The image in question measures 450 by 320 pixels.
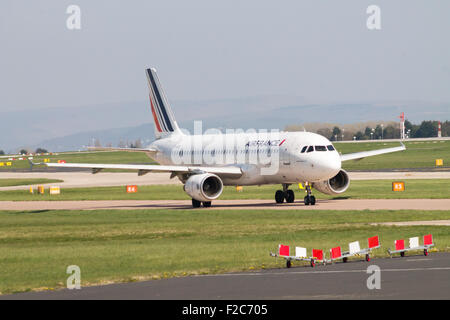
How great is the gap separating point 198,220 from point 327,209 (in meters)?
8.95

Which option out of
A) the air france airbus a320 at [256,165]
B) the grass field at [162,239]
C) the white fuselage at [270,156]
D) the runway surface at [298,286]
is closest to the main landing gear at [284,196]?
the air france airbus a320 at [256,165]

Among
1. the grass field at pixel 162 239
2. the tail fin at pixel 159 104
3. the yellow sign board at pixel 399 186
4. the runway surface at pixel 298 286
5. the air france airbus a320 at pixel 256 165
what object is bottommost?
the runway surface at pixel 298 286

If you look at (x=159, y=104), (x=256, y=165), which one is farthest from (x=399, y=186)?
(x=159, y=104)

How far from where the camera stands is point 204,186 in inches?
2285

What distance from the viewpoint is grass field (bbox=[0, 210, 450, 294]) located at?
26.6 m

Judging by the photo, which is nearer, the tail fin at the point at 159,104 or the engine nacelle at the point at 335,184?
the engine nacelle at the point at 335,184

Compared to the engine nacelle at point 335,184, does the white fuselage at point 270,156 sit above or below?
above

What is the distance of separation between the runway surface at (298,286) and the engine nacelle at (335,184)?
109 feet

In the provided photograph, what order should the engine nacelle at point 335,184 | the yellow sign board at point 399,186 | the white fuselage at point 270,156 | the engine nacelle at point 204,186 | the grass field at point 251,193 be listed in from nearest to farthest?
the white fuselage at point 270,156 → the engine nacelle at point 204,186 → the engine nacelle at point 335,184 → the grass field at point 251,193 → the yellow sign board at point 399,186

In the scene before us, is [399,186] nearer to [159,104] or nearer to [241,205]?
[241,205]

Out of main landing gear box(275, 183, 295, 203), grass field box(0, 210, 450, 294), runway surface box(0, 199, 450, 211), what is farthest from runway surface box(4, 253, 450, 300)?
main landing gear box(275, 183, 295, 203)

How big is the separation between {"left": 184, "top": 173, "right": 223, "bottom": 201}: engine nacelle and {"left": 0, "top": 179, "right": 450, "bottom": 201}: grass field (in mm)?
9010

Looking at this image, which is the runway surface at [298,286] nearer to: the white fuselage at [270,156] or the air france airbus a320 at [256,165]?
the white fuselage at [270,156]

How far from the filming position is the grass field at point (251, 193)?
210 ft
